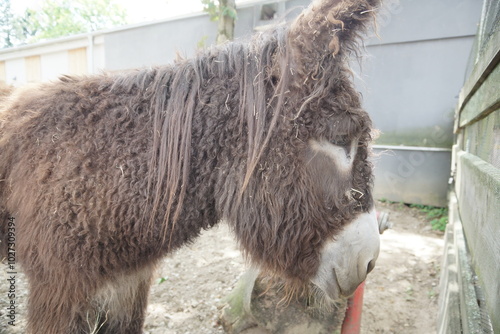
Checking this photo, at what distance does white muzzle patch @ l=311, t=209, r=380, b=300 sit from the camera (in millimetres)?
1632

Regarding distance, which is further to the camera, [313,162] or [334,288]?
[334,288]

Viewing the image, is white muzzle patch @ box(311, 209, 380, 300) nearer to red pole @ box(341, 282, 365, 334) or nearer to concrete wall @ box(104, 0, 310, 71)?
red pole @ box(341, 282, 365, 334)

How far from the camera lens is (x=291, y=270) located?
1.75m

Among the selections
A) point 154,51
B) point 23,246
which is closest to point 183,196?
point 23,246

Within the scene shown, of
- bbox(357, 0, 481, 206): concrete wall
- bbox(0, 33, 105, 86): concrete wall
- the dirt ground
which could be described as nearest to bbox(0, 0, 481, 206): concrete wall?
bbox(357, 0, 481, 206): concrete wall

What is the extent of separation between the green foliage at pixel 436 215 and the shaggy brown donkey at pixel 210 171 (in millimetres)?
5166

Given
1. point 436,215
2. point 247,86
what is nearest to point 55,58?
point 247,86

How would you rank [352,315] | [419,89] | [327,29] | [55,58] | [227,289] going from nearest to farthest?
[327,29]
[352,315]
[227,289]
[419,89]
[55,58]

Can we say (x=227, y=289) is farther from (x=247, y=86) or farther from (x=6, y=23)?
(x=6, y=23)

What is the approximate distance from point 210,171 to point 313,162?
0.55 metres

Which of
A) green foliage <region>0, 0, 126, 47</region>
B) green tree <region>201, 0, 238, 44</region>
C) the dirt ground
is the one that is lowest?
the dirt ground

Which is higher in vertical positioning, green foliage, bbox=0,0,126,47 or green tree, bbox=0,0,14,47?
green foliage, bbox=0,0,126,47

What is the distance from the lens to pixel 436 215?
Answer: 6.50 meters

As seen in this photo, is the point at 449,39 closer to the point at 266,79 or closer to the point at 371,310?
the point at 371,310
